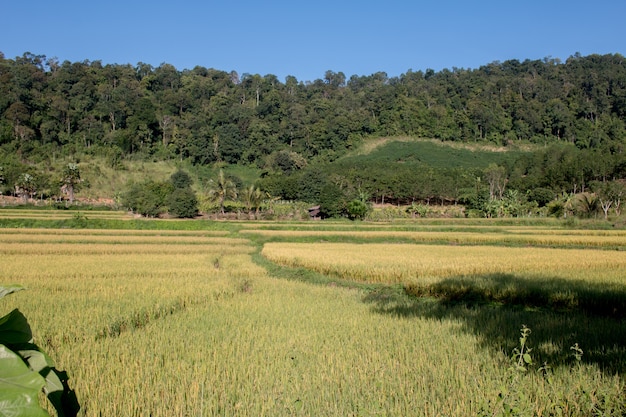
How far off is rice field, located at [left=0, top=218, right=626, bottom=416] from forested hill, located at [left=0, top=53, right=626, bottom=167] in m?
68.8

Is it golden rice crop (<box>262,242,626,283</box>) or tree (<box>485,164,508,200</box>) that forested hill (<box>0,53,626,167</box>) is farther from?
golden rice crop (<box>262,242,626,283</box>)

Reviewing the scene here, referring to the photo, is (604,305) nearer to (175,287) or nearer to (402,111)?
(175,287)

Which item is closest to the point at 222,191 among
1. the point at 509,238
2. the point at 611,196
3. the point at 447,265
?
the point at 509,238

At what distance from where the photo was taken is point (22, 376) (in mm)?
1029

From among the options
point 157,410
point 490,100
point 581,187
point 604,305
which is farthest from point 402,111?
point 157,410

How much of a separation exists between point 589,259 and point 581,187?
5238 cm

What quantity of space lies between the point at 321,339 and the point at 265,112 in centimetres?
10569

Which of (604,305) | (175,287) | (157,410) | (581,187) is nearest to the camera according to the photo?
(157,410)

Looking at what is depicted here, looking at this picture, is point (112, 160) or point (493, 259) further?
point (112, 160)

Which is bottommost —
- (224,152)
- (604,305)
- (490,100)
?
(604,305)

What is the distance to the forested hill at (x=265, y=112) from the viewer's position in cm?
8250

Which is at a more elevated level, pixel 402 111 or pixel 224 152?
pixel 402 111

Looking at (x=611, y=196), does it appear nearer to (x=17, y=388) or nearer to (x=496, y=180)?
(x=496, y=180)

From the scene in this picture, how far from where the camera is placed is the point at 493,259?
58.5 feet
